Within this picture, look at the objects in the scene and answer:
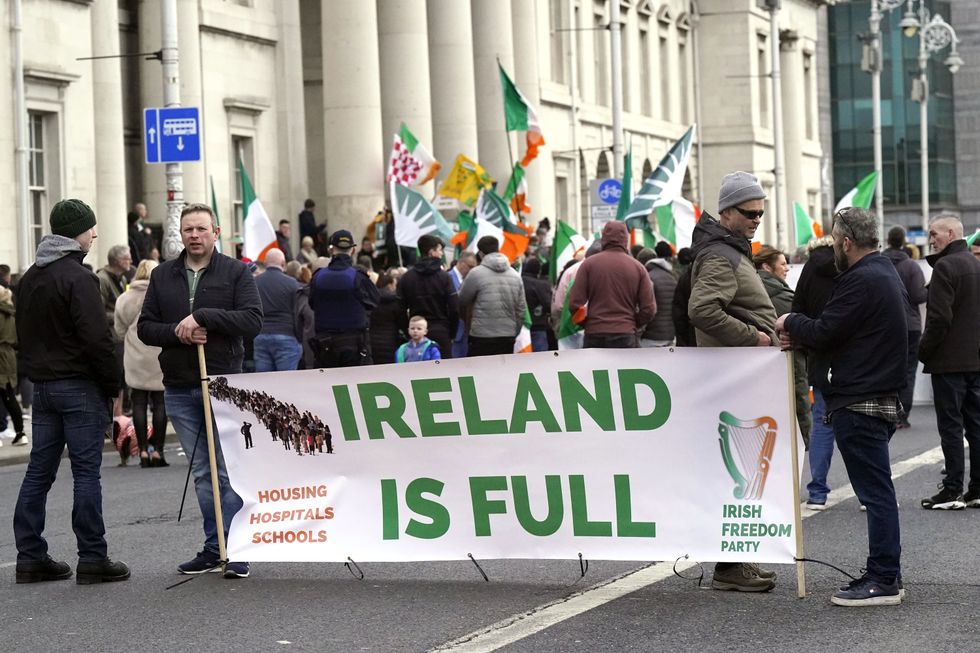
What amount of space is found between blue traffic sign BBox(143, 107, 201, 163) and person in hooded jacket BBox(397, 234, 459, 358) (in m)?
3.17

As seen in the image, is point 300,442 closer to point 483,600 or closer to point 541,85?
point 483,600

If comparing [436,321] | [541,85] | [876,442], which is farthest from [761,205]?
[541,85]

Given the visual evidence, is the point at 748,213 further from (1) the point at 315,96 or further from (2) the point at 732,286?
(1) the point at 315,96

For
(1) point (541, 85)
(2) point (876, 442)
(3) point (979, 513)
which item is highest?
(1) point (541, 85)

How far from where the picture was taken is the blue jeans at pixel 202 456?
10.4 metres

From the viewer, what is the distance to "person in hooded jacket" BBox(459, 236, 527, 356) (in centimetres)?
1953

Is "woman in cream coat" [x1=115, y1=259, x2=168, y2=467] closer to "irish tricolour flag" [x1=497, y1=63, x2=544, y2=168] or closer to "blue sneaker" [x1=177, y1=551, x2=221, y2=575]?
"blue sneaker" [x1=177, y1=551, x2=221, y2=575]

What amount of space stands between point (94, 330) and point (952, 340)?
584 cm

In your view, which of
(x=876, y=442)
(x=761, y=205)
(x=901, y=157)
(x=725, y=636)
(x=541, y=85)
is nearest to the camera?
(x=725, y=636)

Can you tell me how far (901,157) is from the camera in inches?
4126

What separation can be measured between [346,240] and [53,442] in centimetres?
838

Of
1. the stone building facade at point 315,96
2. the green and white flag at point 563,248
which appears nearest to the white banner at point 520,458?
the green and white flag at point 563,248

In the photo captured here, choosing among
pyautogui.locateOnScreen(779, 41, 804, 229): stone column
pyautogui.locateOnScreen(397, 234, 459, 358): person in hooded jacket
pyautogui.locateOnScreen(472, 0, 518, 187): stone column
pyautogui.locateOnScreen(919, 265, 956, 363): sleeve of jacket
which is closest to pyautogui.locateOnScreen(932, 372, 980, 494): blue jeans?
pyautogui.locateOnScreen(919, 265, 956, 363): sleeve of jacket

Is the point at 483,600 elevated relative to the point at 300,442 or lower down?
lower down
